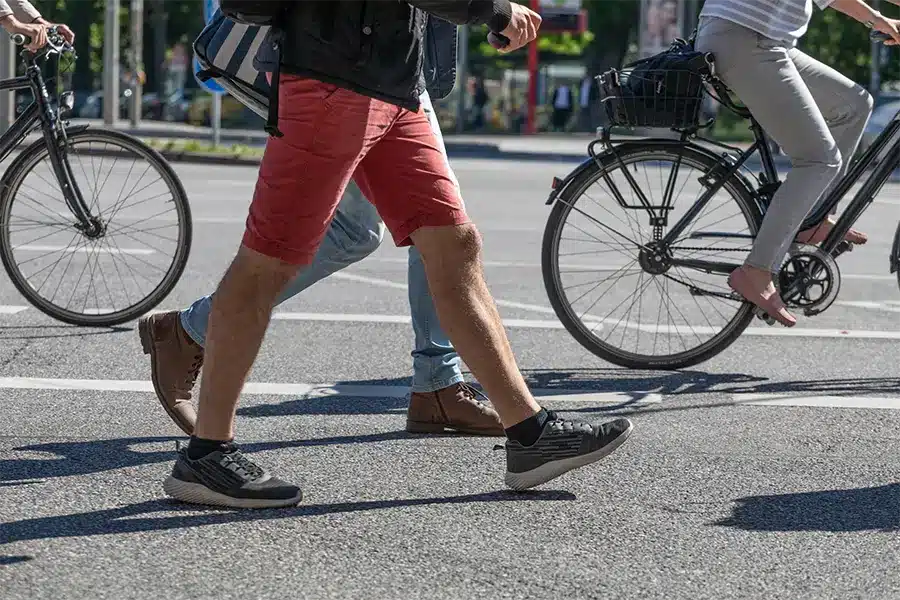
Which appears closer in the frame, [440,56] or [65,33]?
[440,56]

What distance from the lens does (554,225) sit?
19.0 ft

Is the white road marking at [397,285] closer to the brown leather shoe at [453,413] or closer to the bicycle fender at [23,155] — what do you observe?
the bicycle fender at [23,155]

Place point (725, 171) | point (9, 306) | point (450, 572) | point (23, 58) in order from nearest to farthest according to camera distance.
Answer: point (450, 572), point (725, 171), point (23, 58), point (9, 306)

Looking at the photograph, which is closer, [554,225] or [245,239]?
[245,239]

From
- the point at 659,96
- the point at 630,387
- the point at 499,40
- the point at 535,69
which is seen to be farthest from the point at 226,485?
the point at 535,69

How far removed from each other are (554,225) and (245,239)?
2130 millimetres

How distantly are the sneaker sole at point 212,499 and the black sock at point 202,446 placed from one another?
0.07 metres

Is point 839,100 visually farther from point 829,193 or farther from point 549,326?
point 549,326

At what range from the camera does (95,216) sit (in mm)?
6602

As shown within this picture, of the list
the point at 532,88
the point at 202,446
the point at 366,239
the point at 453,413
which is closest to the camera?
the point at 202,446

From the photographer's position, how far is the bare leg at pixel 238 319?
3832 mm

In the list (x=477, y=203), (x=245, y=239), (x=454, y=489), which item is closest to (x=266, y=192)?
(x=245, y=239)

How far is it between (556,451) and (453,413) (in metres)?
0.76

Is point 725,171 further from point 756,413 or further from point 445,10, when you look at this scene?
point 445,10
